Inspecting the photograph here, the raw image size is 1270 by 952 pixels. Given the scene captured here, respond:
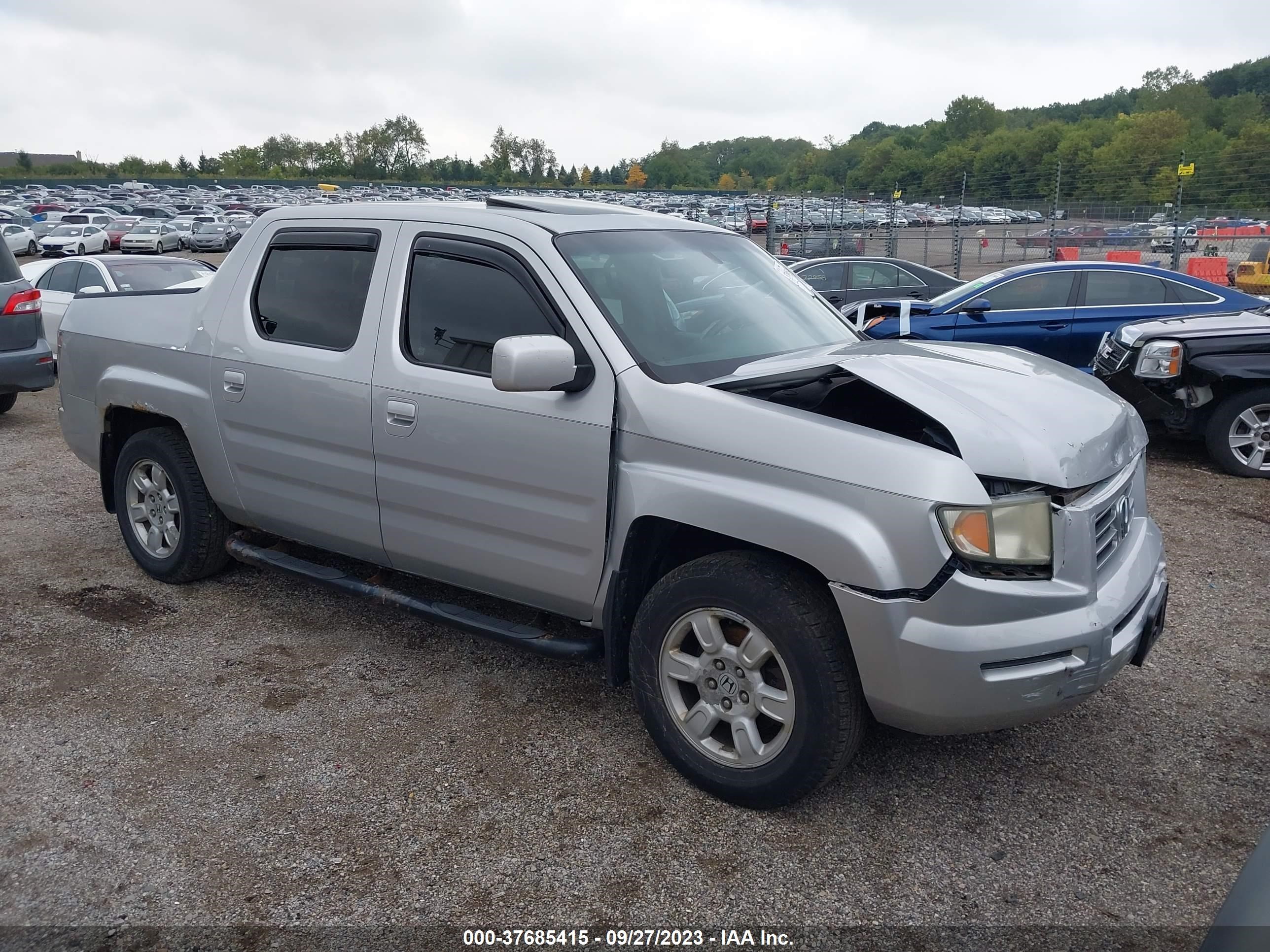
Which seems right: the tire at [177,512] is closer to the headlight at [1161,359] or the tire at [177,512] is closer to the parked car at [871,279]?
the headlight at [1161,359]

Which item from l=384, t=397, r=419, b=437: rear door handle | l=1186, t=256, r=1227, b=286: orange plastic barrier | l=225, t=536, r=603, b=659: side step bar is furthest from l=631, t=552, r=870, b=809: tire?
l=1186, t=256, r=1227, b=286: orange plastic barrier

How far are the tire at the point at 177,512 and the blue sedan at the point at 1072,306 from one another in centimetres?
604

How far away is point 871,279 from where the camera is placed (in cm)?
1425

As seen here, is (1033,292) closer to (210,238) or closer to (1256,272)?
(1256,272)

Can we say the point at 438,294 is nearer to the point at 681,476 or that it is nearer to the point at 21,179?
the point at 681,476

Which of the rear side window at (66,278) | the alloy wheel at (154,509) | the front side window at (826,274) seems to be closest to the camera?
the alloy wheel at (154,509)

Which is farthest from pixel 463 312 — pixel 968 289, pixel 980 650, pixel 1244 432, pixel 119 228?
pixel 119 228

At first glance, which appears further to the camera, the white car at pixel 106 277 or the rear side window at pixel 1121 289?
the white car at pixel 106 277

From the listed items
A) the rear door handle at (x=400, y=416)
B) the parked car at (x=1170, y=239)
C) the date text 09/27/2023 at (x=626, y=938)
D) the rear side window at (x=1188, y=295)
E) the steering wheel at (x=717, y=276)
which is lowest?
the date text 09/27/2023 at (x=626, y=938)

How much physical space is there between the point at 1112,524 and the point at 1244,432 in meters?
4.94

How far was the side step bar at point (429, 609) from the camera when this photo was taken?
3.58 meters

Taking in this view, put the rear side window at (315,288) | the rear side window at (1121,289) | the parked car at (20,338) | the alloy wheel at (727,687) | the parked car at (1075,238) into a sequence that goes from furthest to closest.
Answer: the parked car at (1075,238) → the rear side window at (1121,289) → the parked car at (20,338) → the rear side window at (315,288) → the alloy wheel at (727,687)

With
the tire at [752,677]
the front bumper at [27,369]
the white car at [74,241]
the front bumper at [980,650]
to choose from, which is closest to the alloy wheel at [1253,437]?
the front bumper at [980,650]

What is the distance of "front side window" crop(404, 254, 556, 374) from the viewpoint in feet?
11.9
